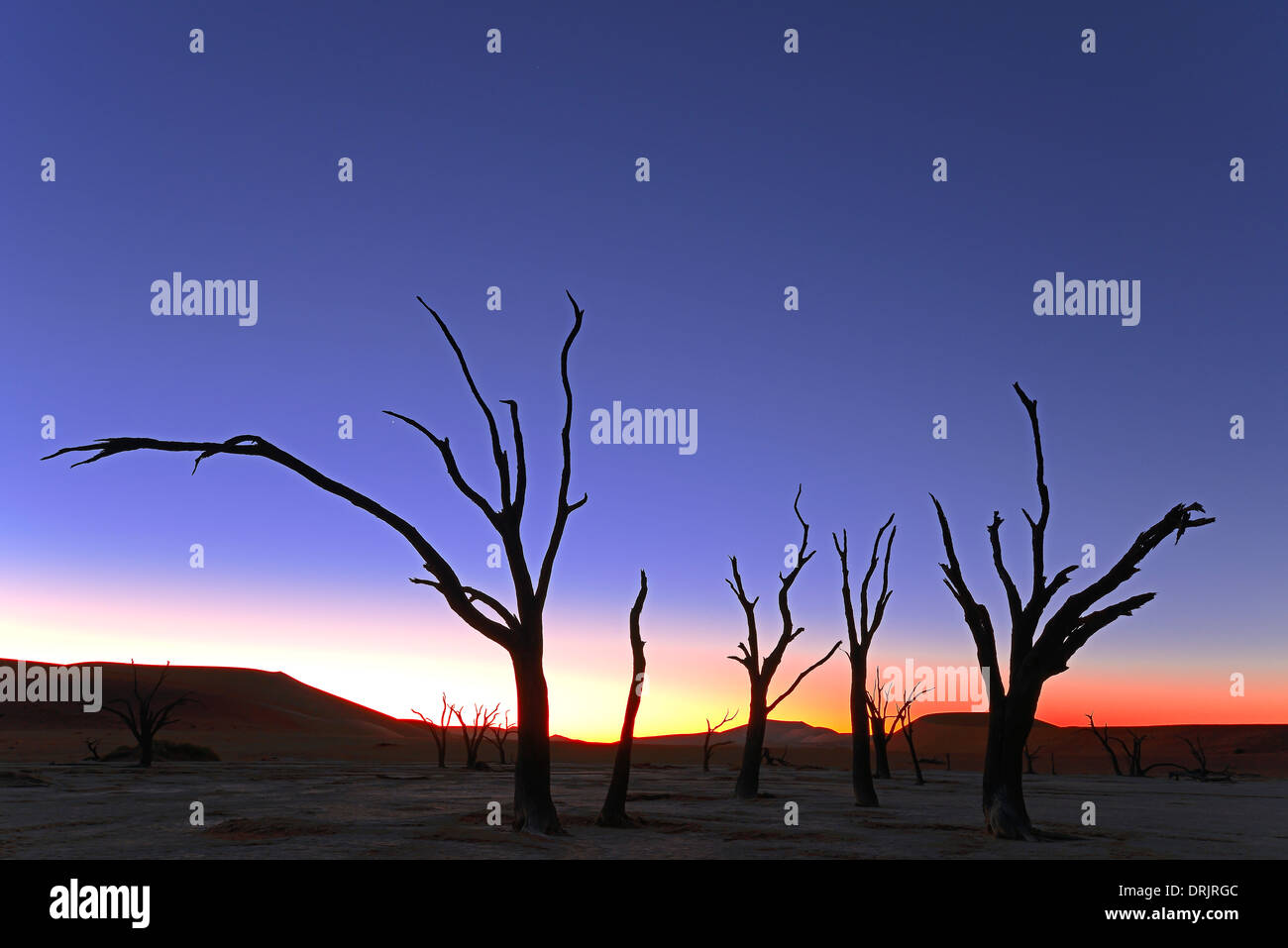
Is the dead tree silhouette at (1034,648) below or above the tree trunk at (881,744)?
above

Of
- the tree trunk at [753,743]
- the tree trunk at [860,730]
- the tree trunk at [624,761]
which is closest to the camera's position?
the tree trunk at [624,761]

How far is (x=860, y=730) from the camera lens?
25.1m

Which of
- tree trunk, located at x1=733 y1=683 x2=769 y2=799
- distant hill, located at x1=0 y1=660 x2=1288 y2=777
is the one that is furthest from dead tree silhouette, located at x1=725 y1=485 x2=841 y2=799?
distant hill, located at x1=0 y1=660 x2=1288 y2=777

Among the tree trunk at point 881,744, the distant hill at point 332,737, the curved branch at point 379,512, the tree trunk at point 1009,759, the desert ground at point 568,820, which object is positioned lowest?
the distant hill at point 332,737

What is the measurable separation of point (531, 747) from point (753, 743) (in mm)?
12365

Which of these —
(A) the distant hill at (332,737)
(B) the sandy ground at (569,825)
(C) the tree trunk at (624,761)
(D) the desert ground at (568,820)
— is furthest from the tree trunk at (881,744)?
(C) the tree trunk at (624,761)

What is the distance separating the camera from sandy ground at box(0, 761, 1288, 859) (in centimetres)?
1417

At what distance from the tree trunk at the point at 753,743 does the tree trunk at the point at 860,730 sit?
2.47 m

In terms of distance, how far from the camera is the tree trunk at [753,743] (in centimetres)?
2639

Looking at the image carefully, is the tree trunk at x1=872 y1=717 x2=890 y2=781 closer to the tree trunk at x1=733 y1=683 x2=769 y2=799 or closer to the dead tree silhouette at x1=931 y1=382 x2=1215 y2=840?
the tree trunk at x1=733 y1=683 x2=769 y2=799

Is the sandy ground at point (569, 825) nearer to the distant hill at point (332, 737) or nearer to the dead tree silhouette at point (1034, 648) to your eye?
the dead tree silhouette at point (1034, 648)

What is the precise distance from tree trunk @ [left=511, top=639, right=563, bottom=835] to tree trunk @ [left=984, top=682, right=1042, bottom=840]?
709cm
